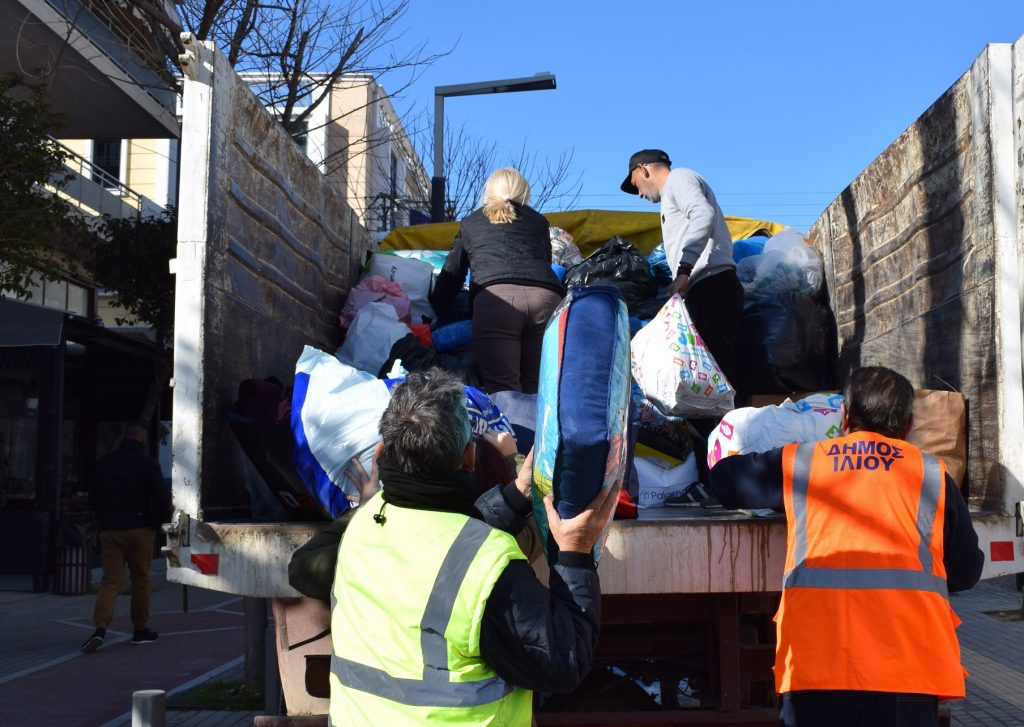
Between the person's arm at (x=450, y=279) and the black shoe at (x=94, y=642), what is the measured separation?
4.96m

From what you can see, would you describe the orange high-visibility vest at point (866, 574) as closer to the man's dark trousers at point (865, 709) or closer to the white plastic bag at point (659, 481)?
the man's dark trousers at point (865, 709)

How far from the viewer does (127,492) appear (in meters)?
8.38

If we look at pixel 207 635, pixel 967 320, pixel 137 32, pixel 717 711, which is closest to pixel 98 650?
pixel 207 635

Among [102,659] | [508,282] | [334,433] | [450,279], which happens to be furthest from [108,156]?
[334,433]

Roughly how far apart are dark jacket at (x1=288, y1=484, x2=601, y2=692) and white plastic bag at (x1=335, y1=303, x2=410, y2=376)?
8.88 ft

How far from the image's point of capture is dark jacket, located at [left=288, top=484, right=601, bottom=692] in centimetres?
190

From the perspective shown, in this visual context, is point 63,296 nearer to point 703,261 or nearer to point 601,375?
point 703,261

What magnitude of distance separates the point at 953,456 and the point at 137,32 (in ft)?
29.3

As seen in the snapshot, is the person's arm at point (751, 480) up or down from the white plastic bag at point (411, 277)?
down

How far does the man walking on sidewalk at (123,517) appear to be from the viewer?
8383 mm

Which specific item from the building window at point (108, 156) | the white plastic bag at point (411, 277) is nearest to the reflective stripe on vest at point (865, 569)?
the white plastic bag at point (411, 277)

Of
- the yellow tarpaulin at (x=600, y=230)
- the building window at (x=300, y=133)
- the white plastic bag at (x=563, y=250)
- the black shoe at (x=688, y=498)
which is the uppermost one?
the building window at (x=300, y=133)

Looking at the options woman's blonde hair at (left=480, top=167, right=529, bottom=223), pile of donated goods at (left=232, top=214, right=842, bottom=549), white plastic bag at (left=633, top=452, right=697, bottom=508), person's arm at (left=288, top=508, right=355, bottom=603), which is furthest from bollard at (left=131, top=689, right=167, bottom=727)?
woman's blonde hair at (left=480, top=167, right=529, bottom=223)

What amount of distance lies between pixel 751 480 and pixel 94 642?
6.99 metres
